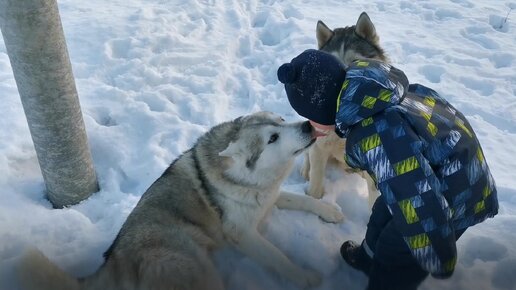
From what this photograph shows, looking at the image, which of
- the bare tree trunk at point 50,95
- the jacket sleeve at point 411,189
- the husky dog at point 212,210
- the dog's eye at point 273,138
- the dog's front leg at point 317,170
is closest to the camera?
the jacket sleeve at point 411,189

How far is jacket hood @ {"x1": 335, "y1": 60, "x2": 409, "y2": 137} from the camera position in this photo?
2180 millimetres

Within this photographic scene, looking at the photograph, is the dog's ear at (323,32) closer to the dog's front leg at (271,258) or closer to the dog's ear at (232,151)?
the dog's ear at (232,151)

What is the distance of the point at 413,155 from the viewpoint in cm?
209

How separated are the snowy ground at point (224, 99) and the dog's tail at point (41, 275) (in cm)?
30

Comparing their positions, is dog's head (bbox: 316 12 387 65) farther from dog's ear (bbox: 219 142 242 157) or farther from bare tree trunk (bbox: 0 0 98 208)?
bare tree trunk (bbox: 0 0 98 208)

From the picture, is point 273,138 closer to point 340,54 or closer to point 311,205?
point 311,205

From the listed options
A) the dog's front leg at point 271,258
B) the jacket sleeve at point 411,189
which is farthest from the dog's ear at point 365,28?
the dog's front leg at point 271,258

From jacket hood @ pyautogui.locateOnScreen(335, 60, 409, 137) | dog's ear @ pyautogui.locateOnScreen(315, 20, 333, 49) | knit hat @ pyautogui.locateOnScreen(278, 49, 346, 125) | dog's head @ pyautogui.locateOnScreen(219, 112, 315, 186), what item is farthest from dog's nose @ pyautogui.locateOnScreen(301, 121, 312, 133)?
dog's ear @ pyautogui.locateOnScreen(315, 20, 333, 49)

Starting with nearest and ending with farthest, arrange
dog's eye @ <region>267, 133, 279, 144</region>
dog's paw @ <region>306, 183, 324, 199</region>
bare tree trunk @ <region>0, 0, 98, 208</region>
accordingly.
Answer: bare tree trunk @ <region>0, 0, 98, 208</region> < dog's eye @ <region>267, 133, 279, 144</region> < dog's paw @ <region>306, 183, 324, 199</region>

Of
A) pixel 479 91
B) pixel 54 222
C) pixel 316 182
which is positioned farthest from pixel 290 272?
pixel 479 91

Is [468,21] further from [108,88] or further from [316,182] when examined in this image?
[108,88]

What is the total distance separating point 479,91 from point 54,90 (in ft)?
15.2

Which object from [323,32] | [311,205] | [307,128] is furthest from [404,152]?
[323,32]

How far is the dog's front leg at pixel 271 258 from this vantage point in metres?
2.95
